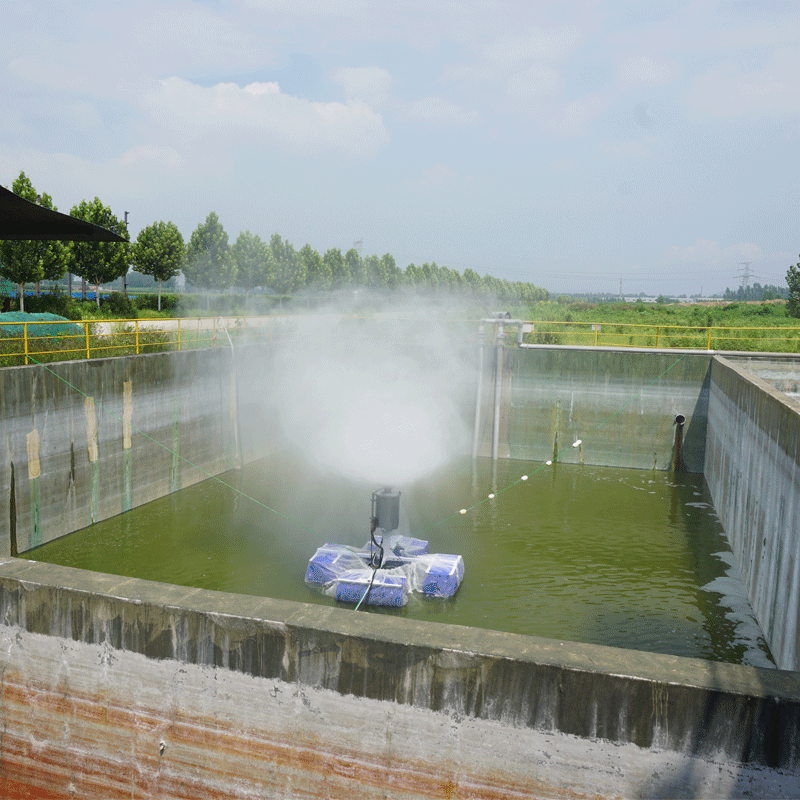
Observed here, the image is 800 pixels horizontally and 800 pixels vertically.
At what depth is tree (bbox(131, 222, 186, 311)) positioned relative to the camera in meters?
37.4

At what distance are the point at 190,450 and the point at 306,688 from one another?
1271cm

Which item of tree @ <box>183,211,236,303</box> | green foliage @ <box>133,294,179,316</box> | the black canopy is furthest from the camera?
tree @ <box>183,211,236,303</box>

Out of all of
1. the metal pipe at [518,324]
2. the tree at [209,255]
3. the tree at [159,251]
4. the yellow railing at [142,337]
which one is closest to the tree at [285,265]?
the tree at [209,255]

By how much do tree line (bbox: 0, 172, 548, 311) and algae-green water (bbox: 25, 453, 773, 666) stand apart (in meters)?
11.5

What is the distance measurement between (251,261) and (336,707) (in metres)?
42.1

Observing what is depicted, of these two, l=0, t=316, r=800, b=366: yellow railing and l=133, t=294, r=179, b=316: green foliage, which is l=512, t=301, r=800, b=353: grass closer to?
l=0, t=316, r=800, b=366: yellow railing

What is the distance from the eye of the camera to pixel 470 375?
2248cm

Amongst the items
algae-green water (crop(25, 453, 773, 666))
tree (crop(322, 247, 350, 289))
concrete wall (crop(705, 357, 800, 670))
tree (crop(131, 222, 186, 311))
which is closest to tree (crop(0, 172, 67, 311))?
tree (crop(131, 222, 186, 311))

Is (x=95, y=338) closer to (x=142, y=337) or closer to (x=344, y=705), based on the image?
(x=142, y=337)

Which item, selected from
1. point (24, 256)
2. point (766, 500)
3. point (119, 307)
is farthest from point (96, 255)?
point (766, 500)

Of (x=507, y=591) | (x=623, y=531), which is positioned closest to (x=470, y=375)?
(x=623, y=531)

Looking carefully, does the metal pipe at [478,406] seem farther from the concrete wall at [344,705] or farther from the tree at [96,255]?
the tree at [96,255]

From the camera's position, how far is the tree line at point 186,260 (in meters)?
27.0

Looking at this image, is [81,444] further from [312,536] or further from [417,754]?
[417,754]
